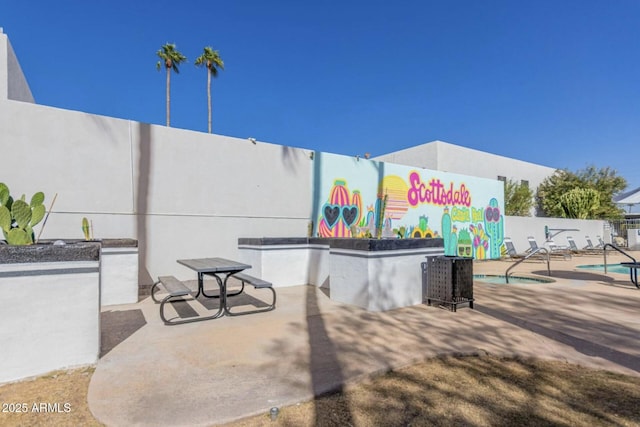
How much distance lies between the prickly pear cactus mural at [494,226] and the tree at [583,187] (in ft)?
44.8

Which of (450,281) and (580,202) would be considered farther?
(580,202)

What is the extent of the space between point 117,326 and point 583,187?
1319 inches

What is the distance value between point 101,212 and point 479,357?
287 inches

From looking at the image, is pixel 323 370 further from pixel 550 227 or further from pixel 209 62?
pixel 209 62

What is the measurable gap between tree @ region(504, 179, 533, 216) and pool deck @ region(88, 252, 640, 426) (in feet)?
65.2

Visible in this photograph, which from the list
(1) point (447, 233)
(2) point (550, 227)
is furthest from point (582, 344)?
(2) point (550, 227)

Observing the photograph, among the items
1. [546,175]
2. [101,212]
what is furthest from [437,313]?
[546,175]

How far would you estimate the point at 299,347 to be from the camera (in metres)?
3.85

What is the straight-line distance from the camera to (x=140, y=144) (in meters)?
7.45

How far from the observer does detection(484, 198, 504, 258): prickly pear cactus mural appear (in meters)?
15.9

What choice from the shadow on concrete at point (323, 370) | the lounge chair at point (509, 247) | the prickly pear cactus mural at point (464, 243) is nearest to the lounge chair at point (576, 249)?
the lounge chair at point (509, 247)

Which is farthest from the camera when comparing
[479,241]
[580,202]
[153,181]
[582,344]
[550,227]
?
[580,202]

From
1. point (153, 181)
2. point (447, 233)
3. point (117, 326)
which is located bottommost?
point (117, 326)

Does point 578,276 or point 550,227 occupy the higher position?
→ point 550,227
